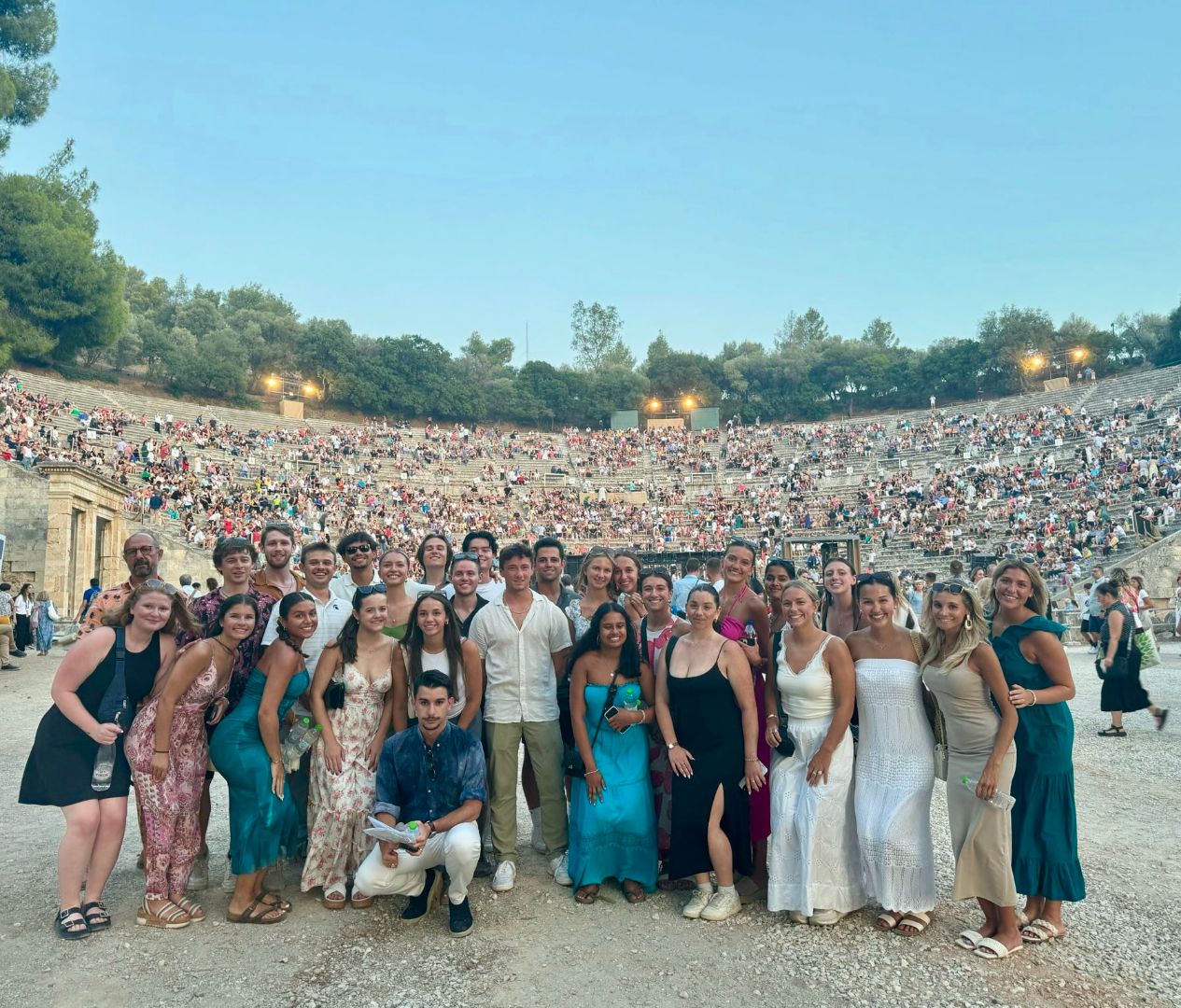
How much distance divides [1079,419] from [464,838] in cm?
3770

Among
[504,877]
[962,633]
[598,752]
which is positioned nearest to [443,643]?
[598,752]

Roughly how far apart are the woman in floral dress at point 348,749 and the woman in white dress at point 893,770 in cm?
220

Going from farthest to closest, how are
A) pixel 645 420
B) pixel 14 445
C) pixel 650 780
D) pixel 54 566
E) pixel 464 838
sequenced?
pixel 645 420, pixel 14 445, pixel 54 566, pixel 650 780, pixel 464 838

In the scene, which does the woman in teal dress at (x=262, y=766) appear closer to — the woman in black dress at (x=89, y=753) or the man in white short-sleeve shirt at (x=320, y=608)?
the man in white short-sleeve shirt at (x=320, y=608)

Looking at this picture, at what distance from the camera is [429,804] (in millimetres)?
3670

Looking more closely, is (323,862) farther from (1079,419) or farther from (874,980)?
(1079,419)

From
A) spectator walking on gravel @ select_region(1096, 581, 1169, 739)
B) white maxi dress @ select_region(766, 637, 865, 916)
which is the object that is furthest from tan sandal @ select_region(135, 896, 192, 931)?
spectator walking on gravel @ select_region(1096, 581, 1169, 739)

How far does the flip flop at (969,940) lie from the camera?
10.7 feet

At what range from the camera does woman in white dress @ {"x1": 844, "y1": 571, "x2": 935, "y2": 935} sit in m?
3.45

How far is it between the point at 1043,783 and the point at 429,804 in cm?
259

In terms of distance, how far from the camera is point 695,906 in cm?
365

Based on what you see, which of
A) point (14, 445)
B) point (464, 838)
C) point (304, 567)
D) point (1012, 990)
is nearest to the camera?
point (1012, 990)

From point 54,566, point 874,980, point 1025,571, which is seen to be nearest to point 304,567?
point 874,980

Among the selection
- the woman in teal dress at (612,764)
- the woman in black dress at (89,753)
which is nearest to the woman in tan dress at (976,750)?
the woman in teal dress at (612,764)
